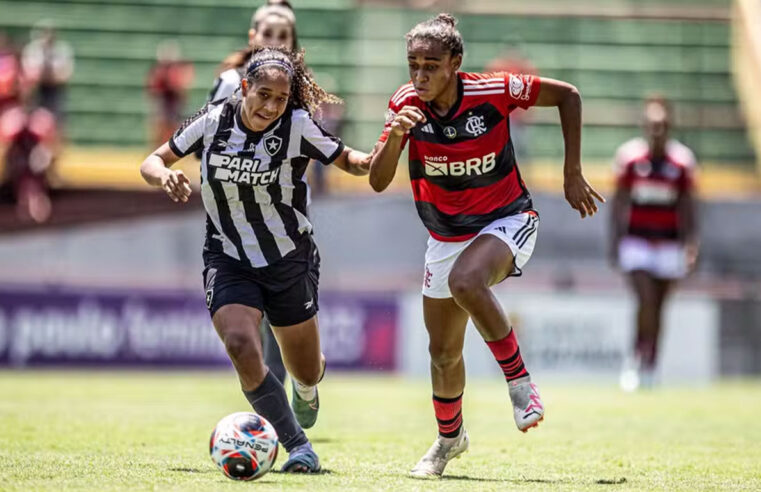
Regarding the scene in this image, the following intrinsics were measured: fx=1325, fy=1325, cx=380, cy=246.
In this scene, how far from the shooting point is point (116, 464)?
652cm

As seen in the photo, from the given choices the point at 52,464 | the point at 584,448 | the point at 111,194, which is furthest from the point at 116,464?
the point at 111,194

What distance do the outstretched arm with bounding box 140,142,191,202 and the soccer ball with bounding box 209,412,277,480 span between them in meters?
1.11

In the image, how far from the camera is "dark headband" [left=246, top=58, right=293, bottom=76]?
6594 millimetres

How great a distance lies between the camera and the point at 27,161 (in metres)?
Answer: 17.5

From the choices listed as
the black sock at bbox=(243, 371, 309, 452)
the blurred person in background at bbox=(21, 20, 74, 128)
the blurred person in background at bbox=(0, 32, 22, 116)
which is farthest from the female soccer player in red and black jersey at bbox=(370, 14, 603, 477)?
the blurred person in background at bbox=(0, 32, 22, 116)

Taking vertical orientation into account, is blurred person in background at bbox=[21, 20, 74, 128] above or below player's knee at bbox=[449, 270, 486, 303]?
above

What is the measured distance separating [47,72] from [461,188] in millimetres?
12504

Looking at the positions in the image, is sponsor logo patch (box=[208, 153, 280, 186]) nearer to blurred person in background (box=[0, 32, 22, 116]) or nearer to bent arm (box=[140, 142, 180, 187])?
bent arm (box=[140, 142, 180, 187])

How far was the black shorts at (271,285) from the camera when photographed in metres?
6.65

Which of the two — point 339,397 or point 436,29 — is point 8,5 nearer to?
point 339,397

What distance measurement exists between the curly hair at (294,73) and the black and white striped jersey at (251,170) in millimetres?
95

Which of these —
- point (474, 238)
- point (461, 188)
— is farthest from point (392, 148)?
point (474, 238)

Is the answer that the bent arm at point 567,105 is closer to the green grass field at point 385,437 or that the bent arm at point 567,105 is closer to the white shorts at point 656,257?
the green grass field at point 385,437

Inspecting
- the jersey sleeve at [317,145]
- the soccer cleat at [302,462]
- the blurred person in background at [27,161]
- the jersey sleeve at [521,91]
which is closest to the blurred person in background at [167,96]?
the blurred person in background at [27,161]
